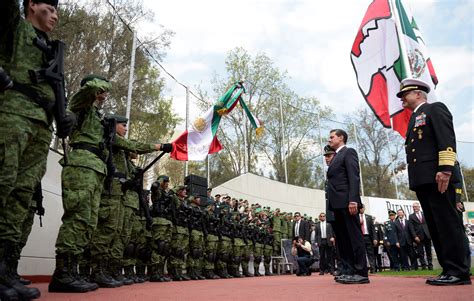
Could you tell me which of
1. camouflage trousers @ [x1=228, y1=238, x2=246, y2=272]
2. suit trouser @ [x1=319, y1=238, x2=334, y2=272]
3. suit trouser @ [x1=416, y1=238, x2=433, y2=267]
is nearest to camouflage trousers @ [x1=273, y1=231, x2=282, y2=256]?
suit trouser @ [x1=319, y1=238, x2=334, y2=272]

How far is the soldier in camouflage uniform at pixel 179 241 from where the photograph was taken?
7098 millimetres

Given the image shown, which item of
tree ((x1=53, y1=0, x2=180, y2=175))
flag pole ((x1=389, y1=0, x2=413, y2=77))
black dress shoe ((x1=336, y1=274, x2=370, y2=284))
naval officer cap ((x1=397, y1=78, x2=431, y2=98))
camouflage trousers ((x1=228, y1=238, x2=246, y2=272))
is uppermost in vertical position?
tree ((x1=53, y1=0, x2=180, y2=175))

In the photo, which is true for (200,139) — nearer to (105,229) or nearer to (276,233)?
(105,229)

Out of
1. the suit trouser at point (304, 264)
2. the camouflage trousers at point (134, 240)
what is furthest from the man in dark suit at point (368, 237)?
the camouflage trousers at point (134, 240)

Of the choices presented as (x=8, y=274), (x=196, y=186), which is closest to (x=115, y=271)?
(x=8, y=274)

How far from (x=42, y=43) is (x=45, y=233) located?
13.9 feet

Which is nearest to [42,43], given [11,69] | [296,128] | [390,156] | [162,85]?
[11,69]

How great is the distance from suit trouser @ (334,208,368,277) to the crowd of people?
0.5 inches

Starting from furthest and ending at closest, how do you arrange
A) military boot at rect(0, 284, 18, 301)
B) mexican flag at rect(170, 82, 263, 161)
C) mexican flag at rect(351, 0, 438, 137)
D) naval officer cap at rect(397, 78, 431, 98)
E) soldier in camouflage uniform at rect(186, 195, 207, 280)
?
1. mexican flag at rect(170, 82, 263, 161)
2. soldier in camouflage uniform at rect(186, 195, 207, 280)
3. mexican flag at rect(351, 0, 438, 137)
4. naval officer cap at rect(397, 78, 431, 98)
5. military boot at rect(0, 284, 18, 301)

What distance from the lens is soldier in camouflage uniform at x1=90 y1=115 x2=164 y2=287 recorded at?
4480 millimetres

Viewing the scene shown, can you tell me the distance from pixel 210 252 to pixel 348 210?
4447mm

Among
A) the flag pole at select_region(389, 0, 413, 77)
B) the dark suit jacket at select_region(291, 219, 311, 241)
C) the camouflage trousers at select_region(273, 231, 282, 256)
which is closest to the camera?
the flag pole at select_region(389, 0, 413, 77)

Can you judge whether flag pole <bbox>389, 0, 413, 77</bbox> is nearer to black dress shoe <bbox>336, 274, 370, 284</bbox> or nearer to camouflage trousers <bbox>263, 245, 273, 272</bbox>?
black dress shoe <bbox>336, 274, 370, 284</bbox>

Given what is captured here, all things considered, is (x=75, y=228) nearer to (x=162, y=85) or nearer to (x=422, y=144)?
(x=422, y=144)
